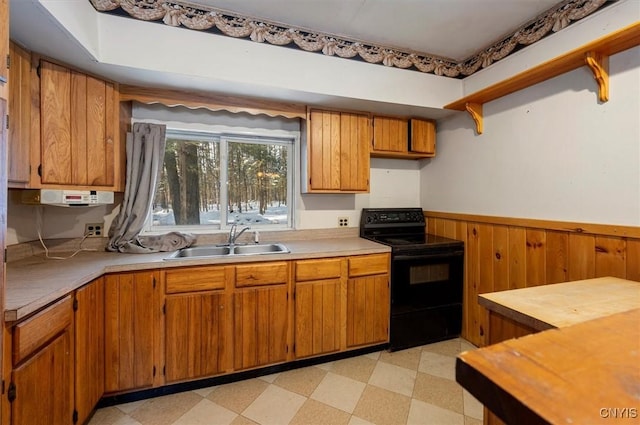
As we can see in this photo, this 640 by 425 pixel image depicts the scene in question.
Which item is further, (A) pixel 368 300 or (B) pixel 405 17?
(A) pixel 368 300

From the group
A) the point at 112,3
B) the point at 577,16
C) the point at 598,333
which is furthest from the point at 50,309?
the point at 577,16

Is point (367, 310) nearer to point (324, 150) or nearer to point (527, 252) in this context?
point (527, 252)

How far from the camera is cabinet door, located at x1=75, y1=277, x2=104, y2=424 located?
57.4 inches

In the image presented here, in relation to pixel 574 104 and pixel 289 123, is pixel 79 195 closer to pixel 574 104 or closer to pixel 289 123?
pixel 289 123

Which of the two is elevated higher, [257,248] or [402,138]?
[402,138]

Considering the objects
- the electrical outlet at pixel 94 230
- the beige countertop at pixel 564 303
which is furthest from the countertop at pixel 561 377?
the electrical outlet at pixel 94 230

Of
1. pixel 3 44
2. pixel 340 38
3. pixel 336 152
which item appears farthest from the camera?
pixel 336 152

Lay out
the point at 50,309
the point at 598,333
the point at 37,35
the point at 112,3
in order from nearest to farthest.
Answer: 1. the point at 598,333
2. the point at 50,309
3. the point at 37,35
4. the point at 112,3

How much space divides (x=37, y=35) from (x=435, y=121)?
3081mm

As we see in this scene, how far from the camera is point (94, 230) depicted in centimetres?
214

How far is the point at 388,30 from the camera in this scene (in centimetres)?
216

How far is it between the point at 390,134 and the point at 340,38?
3.19 ft

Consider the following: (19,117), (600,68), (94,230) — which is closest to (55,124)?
(19,117)

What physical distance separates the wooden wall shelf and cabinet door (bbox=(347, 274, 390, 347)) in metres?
1.74
